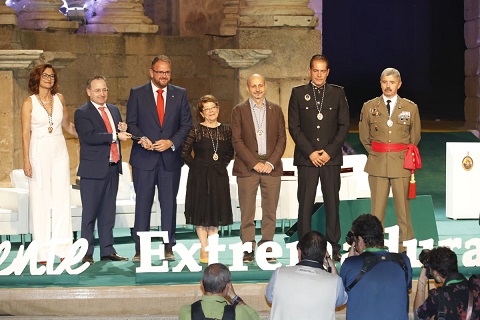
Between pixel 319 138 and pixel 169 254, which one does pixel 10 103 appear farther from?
pixel 319 138

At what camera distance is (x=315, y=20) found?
14.8 m

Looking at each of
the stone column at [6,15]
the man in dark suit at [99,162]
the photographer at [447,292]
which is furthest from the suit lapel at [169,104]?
the stone column at [6,15]

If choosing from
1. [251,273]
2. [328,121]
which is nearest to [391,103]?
[328,121]

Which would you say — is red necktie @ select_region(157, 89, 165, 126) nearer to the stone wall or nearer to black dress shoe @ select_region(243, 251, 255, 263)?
black dress shoe @ select_region(243, 251, 255, 263)

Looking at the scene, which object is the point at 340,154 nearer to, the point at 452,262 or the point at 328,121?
the point at 328,121

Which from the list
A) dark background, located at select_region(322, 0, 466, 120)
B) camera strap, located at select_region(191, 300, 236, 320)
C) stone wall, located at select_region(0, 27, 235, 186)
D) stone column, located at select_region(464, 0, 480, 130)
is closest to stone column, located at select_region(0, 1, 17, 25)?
stone wall, located at select_region(0, 27, 235, 186)

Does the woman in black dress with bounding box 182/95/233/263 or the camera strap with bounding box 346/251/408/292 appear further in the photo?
the woman in black dress with bounding box 182/95/233/263

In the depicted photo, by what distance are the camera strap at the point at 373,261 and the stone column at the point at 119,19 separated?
29.6 feet

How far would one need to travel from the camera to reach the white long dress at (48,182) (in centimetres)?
1121

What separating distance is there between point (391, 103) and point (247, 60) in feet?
10.2

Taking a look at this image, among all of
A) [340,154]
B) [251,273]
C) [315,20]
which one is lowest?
[251,273]

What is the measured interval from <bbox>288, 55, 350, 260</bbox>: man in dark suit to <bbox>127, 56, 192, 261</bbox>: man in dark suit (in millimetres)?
916

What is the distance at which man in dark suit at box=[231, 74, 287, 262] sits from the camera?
11.4 m

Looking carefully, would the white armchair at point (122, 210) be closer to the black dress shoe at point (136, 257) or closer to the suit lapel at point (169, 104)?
the black dress shoe at point (136, 257)
